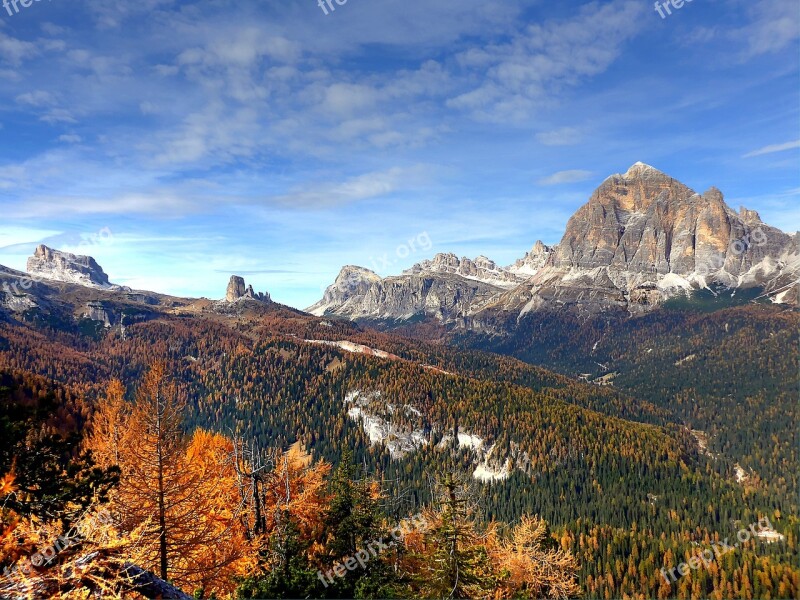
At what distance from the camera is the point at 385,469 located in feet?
649

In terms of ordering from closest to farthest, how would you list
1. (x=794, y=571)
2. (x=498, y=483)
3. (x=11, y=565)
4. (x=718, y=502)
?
(x=11, y=565) → (x=794, y=571) → (x=718, y=502) → (x=498, y=483)

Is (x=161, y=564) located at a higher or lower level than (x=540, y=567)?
higher

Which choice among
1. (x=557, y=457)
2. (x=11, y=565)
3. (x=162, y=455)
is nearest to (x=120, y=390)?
(x=162, y=455)

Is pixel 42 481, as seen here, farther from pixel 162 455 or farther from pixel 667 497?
pixel 667 497

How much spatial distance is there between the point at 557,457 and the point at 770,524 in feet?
246

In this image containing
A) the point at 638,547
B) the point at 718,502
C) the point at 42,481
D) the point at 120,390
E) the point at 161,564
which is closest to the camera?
the point at 42,481

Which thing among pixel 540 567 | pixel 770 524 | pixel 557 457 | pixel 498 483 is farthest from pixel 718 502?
pixel 540 567

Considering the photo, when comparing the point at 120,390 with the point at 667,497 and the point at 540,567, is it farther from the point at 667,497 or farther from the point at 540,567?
the point at 667,497

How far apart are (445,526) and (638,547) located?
133938 mm

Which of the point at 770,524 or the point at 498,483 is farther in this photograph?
the point at 498,483

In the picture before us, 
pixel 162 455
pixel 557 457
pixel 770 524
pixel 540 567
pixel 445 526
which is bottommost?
pixel 770 524

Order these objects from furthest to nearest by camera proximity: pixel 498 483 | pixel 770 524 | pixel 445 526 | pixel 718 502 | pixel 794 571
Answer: pixel 498 483 < pixel 718 502 < pixel 770 524 < pixel 794 571 < pixel 445 526

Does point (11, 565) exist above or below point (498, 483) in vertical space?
above

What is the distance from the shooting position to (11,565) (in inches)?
391
